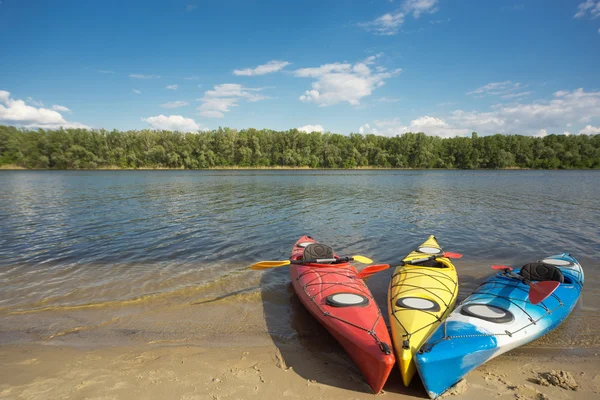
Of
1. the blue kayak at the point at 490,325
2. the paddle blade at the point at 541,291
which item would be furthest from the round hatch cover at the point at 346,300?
the paddle blade at the point at 541,291

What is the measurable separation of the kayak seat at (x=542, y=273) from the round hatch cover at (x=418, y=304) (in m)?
2.14

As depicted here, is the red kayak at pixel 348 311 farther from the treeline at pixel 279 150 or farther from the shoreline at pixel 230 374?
the treeline at pixel 279 150

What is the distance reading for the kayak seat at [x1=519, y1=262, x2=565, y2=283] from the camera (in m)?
5.14

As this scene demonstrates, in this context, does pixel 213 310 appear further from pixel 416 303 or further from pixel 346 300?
pixel 416 303

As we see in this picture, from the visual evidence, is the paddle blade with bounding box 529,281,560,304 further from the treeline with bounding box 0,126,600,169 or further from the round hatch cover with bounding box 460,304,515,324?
the treeline with bounding box 0,126,600,169

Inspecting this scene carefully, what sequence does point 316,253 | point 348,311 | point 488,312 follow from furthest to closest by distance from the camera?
point 316,253 → point 348,311 → point 488,312

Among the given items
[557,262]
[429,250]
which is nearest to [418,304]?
[429,250]

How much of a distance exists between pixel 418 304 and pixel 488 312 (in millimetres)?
904

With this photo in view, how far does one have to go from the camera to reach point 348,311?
427 centimetres

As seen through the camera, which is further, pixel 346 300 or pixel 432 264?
pixel 432 264

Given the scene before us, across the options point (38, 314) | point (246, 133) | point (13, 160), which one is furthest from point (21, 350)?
point (13, 160)

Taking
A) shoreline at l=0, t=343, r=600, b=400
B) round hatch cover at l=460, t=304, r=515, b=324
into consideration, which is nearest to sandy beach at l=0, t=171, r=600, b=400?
shoreline at l=0, t=343, r=600, b=400

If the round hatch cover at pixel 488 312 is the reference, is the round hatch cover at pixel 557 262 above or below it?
below

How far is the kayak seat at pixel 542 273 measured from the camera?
Result: 5.14 meters
